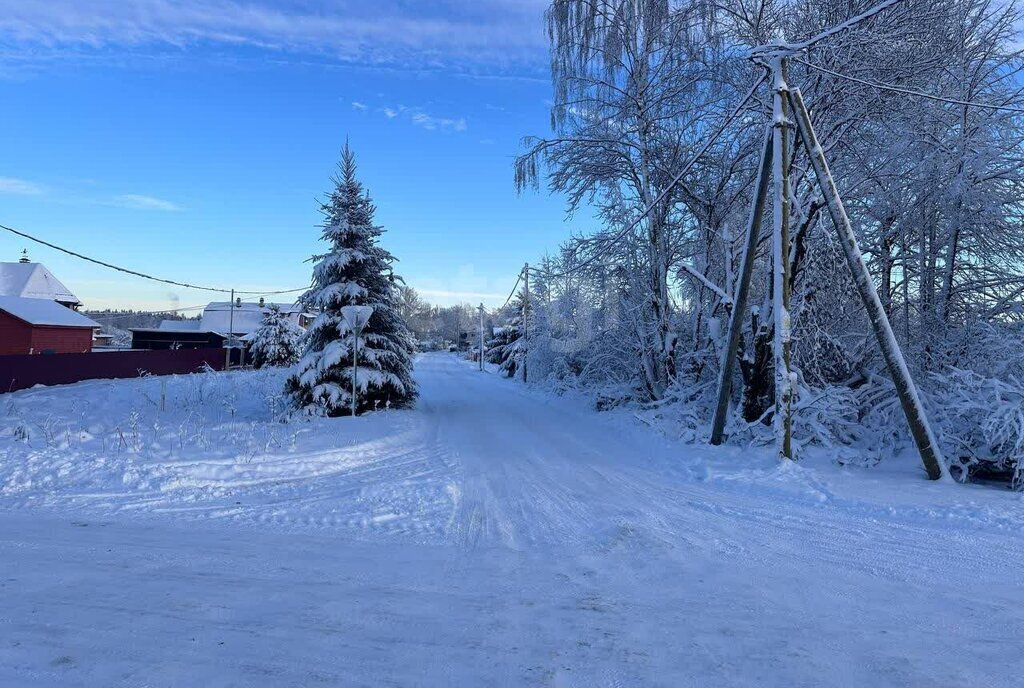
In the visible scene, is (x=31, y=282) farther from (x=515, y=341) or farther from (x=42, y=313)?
(x=515, y=341)

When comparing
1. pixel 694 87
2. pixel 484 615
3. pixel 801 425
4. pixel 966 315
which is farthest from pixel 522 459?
pixel 694 87

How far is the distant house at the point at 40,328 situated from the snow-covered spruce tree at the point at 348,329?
29.9 meters

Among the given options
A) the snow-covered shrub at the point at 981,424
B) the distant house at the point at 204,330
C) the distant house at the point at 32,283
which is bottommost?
the snow-covered shrub at the point at 981,424

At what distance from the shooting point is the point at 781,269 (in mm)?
8055

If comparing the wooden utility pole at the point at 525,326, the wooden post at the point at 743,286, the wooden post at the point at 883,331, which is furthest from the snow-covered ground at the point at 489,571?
the wooden utility pole at the point at 525,326

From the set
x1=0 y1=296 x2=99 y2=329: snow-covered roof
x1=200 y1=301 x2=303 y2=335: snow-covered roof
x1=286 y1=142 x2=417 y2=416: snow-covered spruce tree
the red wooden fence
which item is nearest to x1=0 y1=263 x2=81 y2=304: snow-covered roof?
x1=200 y1=301 x2=303 y2=335: snow-covered roof

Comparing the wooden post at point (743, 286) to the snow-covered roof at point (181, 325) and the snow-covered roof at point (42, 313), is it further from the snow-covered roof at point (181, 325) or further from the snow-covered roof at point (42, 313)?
the snow-covered roof at point (181, 325)

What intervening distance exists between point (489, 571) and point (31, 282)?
61439 mm

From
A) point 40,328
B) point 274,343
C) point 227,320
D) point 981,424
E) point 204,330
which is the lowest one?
point 981,424

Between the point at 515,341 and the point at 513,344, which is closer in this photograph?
the point at 513,344

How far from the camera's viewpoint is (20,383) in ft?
64.2

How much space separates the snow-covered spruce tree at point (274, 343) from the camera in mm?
32375

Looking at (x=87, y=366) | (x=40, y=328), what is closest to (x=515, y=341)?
(x=87, y=366)

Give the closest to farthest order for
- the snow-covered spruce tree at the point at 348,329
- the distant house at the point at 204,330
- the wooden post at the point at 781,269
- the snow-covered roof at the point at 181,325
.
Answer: the wooden post at the point at 781,269 < the snow-covered spruce tree at the point at 348,329 < the distant house at the point at 204,330 < the snow-covered roof at the point at 181,325
